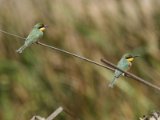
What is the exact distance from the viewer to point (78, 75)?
8.88ft

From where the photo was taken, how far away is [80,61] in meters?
2.71

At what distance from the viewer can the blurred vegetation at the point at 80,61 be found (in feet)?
8.19

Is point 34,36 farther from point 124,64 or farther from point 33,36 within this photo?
point 124,64

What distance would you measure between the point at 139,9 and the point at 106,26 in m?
0.23

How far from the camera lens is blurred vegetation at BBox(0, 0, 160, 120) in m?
2.50

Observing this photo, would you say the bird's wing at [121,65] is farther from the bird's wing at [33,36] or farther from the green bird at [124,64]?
the bird's wing at [33,36]

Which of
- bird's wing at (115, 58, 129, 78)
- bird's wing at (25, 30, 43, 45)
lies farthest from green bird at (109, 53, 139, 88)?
bird's wing at (25, 30, 43, 45)

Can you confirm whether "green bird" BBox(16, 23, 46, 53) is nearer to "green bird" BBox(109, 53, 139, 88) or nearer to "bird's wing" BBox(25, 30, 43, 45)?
"bird's wing" BBox(25, 30, 43, 45)

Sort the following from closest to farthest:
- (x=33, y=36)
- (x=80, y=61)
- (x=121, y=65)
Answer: (x=121, y=65) → (x=33, y=36) → (x=80, y=61)

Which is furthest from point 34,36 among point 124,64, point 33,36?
point 124,64

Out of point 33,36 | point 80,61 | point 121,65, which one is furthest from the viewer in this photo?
point 80,61

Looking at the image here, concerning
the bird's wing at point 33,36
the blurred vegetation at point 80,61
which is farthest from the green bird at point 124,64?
the blurred vegetation at point 80,61

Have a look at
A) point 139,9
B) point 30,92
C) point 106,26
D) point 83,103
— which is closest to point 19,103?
point 30,92

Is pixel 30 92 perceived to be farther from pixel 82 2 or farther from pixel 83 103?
pixel 82 2
